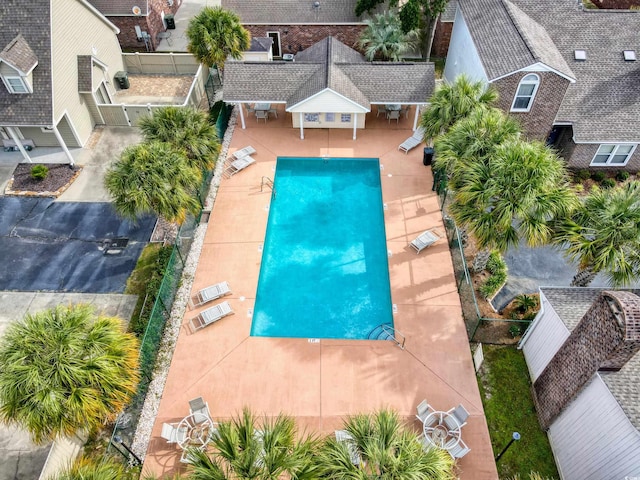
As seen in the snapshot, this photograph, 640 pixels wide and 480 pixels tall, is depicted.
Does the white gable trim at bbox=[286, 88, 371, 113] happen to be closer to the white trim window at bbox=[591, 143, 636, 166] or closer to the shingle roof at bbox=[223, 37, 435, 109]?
the shingle roof at bbox=[223, 37, 435, 109]

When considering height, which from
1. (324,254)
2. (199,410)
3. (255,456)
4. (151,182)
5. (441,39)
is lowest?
(199,410)

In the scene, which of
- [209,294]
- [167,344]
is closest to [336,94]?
[209,294]

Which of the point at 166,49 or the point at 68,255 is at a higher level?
the point at 166,49

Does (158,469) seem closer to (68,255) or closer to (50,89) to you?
(68,255)

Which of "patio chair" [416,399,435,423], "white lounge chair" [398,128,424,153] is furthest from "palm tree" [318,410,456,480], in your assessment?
"white lounge chair" [398,128,424,153]

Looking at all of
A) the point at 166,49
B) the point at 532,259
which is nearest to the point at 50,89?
the point at 166,49

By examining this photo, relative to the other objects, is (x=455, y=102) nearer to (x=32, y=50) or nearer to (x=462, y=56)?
(x=462, y=56)

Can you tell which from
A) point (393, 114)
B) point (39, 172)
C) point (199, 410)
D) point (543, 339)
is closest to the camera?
point (199, 410)
